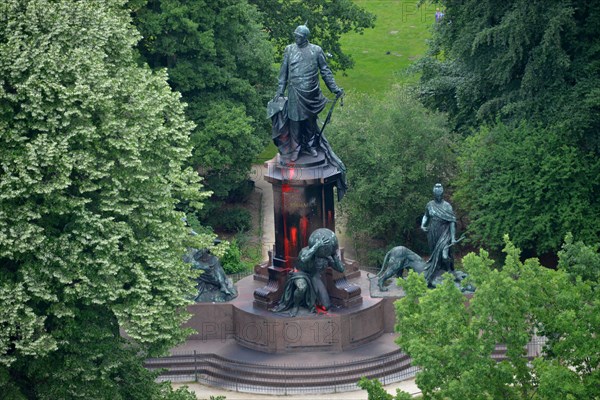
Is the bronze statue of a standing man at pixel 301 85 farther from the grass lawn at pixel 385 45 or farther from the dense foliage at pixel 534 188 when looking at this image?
the grass lawn at pixel 385 45

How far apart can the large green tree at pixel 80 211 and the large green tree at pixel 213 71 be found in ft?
53.0

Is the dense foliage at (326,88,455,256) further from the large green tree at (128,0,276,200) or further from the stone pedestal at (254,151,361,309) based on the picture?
the stone pedestal at (254,151,361,309)

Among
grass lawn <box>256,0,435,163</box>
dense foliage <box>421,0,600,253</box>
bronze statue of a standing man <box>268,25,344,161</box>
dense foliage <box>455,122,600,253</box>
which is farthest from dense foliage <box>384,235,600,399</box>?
grass lawn <box>256,0,435,163</box>

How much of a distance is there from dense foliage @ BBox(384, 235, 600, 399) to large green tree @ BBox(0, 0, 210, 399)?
724 centimetres

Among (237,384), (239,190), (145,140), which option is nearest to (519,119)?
(239,190)

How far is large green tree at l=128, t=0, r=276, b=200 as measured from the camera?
56.8 m

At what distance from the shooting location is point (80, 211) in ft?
124

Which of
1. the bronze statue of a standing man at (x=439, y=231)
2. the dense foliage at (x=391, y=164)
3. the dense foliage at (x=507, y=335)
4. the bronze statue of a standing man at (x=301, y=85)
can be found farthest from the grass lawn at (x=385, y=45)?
the dense foliage at (x=507, y=335)

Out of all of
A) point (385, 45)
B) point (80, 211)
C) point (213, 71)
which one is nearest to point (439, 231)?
point (213, 71)

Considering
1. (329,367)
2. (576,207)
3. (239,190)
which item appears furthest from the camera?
(239,190)

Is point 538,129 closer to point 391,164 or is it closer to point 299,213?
point 391,164

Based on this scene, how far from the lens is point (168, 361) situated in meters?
47.4

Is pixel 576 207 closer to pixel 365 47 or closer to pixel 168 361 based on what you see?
pixel 168 361

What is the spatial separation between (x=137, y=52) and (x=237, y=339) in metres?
12.8
